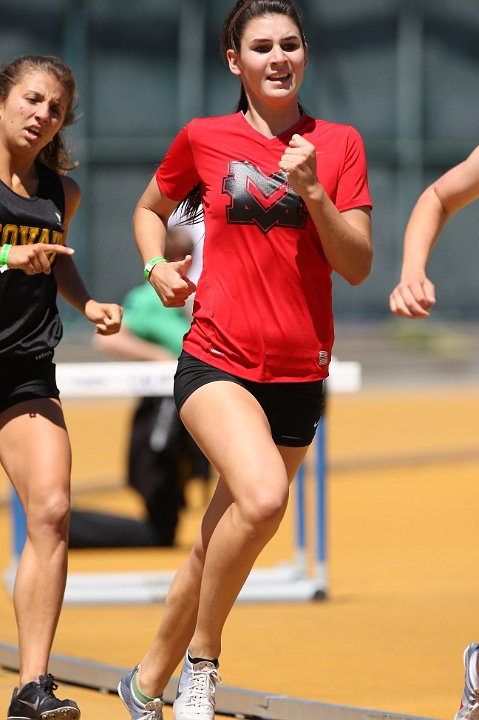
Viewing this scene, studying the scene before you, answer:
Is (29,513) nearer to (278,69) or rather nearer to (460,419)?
(278,69)

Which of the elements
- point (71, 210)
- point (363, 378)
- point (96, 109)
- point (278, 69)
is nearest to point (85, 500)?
point (71, 210)

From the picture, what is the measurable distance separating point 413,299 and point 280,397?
0.55 metres

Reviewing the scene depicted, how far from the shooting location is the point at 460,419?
62.9ft

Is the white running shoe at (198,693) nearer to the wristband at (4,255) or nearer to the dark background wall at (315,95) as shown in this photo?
the wristband at (4,255)

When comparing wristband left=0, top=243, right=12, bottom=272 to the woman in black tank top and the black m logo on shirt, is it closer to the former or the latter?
the woman in black tank top

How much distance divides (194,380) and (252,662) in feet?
6.93

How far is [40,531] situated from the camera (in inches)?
193

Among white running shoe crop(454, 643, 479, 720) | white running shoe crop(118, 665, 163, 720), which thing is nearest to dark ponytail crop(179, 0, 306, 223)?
white running shoe crop(118, 665, 163, 720)

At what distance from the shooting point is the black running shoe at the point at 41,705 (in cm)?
464

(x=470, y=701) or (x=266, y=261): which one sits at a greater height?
(x=266, y=261)

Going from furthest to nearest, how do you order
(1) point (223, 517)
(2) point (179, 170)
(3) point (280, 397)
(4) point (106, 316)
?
(4) point (106, 316), (2) point (179, 170), (3) point (280, 397), (1) point (223, 517)

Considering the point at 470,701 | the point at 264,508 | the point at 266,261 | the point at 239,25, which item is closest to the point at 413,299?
the point at 266,261

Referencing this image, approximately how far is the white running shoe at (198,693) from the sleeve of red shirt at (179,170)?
1.47m

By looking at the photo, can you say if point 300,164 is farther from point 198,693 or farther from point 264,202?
point 198,693
